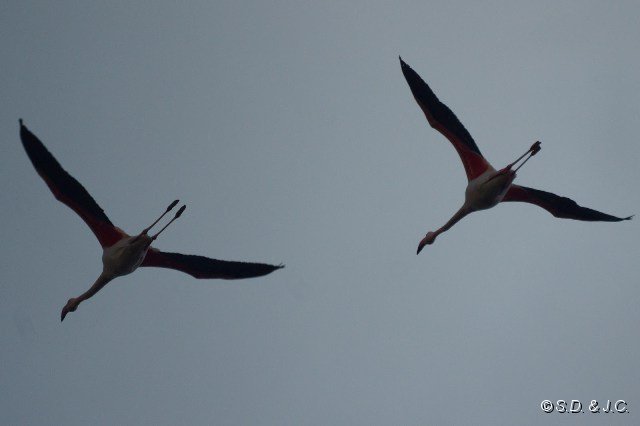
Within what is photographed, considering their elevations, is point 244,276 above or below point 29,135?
below

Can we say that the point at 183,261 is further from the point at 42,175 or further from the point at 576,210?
the point at 576,210

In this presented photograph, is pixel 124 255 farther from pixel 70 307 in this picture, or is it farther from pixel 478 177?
pixel 478 177

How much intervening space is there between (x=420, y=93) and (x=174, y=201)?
19.3 ft

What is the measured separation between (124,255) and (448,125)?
→ 25.5 ft

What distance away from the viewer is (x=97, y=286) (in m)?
21.8

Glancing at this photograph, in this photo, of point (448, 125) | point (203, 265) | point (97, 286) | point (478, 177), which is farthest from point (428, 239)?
point (97, 286)

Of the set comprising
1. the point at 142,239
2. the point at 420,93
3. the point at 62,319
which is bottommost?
the point at 62,319

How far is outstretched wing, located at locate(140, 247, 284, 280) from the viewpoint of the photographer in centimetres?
2153

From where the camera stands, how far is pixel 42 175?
2023 centimetres

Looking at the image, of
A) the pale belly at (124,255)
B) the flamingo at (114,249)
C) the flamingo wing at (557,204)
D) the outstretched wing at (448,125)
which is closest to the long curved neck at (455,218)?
the outstretched wing at (448,125)

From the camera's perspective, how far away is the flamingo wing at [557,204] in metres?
21.6

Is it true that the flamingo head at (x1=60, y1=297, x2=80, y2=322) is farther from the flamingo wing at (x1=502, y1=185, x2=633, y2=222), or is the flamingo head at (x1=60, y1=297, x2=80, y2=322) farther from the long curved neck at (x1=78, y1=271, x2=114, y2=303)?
the flamingo wing at (x1=502, y1=185, x2=633, y2=222)

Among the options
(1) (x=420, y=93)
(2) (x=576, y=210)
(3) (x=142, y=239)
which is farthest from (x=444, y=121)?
(3) (x=142, y=239)

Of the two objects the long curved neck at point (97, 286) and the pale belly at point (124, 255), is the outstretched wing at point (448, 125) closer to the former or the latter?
the pale belly at point (124, 255)
